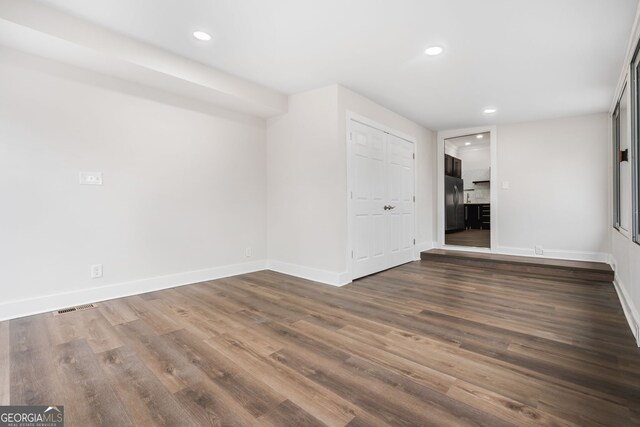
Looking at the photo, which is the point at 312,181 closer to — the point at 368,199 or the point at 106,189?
the point at 368,199

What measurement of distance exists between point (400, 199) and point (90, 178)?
4.12m

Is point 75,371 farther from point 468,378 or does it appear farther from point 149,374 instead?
point 468,378

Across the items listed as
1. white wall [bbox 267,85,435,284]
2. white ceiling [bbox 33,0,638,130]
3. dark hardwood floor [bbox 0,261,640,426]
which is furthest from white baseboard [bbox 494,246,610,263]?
white wall [bbox 267,85,435,284]

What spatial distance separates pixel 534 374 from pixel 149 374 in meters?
2.18

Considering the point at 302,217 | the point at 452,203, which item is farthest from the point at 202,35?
the point at 452,203

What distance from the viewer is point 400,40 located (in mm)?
2684

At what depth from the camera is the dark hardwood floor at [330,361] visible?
4.53ft

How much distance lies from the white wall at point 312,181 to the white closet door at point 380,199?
9.8 inches

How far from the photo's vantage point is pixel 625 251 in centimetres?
300

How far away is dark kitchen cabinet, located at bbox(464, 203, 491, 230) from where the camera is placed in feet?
30.7

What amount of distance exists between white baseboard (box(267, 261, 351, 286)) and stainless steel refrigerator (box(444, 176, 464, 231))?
370 centimetres

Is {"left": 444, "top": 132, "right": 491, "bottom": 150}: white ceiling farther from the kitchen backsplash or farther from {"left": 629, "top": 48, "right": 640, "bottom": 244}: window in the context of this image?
{"left": 629, "top": 48, "right": 640, "bottom": 244}: window

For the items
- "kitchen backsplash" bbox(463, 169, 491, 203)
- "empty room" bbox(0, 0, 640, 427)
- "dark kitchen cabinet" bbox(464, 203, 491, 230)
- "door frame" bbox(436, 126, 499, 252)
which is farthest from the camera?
"kitchen backsplash" bbox(463, 169, 491, 203)

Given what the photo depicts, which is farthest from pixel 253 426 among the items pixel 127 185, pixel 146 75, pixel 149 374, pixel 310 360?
pixel 146 75
